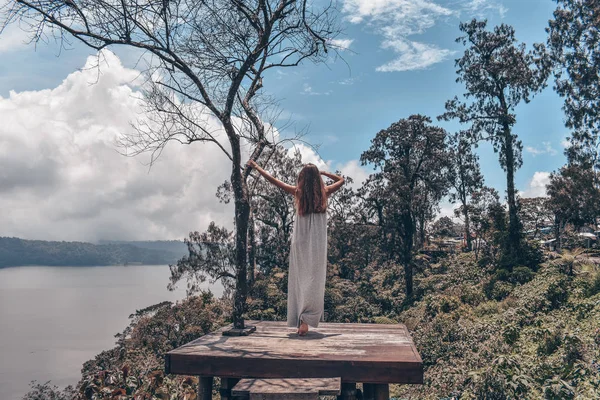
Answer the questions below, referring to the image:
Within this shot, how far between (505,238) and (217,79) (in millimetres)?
18894

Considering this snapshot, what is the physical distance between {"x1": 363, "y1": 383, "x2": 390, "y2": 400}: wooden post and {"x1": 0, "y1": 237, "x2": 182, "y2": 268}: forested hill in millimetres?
134249

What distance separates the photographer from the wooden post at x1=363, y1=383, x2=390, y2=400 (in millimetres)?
4469

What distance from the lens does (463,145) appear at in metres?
24.3

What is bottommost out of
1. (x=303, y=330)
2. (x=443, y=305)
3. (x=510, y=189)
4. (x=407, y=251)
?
(x=443, y=305)

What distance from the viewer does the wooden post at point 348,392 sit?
4478mm

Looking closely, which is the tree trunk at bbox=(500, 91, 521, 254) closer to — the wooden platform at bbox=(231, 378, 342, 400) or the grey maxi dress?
the grey maxi dress

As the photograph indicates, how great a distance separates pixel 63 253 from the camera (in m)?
152

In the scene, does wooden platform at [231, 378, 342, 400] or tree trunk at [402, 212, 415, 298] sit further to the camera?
tree trunk at [402, 212, 415, 298]

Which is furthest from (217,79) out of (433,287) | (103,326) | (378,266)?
(103,326)

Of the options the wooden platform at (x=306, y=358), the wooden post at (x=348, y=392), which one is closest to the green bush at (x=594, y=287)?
the wooden platform at (x=306, y=358)

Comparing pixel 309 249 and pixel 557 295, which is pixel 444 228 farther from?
pixel 309 249

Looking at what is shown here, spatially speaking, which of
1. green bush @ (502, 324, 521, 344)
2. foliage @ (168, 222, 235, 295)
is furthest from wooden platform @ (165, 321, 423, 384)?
foliage @ (168, 222, 235, 295)

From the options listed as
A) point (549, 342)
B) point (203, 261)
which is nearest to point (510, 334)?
point (549, 342)

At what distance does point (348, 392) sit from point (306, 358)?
2.25ft
